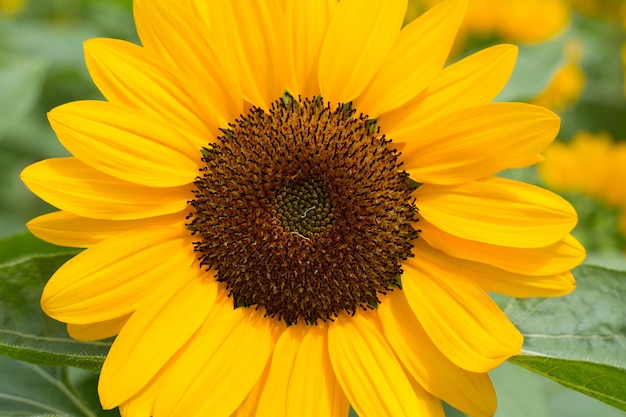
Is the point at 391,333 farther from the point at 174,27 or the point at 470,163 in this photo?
the point at 174,27

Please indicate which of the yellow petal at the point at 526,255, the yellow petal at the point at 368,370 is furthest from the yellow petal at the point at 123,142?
the yellow petal at the point at 526,255

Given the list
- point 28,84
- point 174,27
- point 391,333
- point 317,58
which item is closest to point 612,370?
point 391,333

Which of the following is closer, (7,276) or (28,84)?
(7,276)

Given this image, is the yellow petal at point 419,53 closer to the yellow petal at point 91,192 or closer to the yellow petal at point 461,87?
the yellow petal at point 461,87

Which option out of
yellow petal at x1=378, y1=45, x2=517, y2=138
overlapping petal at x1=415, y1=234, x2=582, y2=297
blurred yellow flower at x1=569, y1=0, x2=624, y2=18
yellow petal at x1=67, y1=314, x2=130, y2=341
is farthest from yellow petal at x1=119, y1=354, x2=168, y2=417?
blurred yellow flower at x1=569, y1=0, x2=624, y2=18

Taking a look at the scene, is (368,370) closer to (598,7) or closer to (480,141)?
(480,141)

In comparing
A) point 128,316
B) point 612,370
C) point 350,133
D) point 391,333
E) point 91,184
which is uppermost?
point 91,184

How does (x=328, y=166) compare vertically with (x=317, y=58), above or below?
below

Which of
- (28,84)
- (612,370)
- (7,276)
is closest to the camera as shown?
(612,370)
